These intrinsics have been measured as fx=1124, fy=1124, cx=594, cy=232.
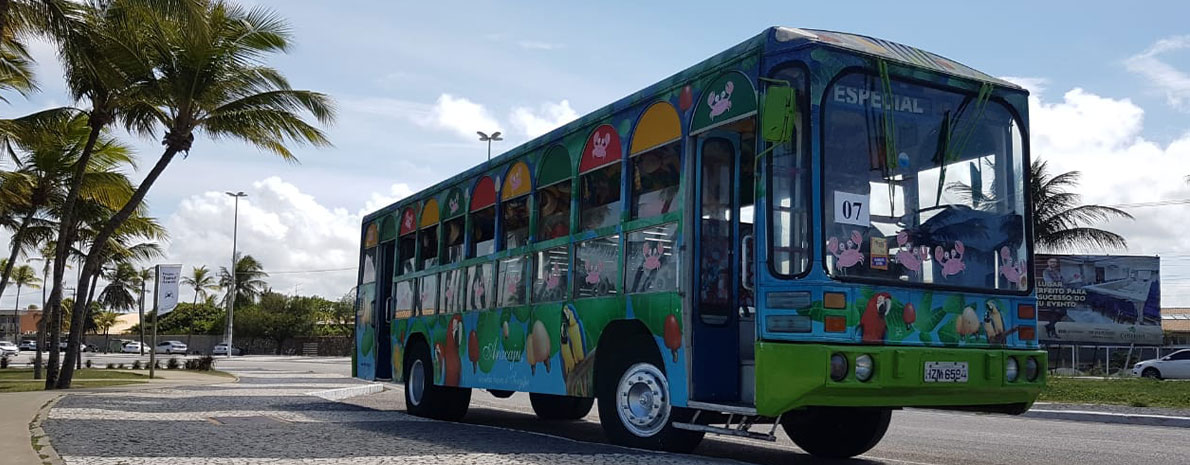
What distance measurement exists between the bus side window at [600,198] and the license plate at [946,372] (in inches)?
117

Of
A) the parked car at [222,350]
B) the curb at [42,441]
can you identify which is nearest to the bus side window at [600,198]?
the curb at [42,441]

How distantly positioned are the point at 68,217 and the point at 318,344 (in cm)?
5511

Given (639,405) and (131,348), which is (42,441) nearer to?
(639,405)

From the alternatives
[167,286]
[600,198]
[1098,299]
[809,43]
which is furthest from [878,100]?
A: [1098,299]

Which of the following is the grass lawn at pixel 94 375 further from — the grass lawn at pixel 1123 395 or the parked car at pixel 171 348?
the parked car at pixel 171 348

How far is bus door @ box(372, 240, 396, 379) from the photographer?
15594mm

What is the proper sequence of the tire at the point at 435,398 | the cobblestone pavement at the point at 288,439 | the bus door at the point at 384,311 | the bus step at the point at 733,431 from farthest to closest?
the bus door at the point at 384,311 → the tire at the point at 435,398 → the cobblestone pavement at the point at 288,439 → the bus step at the point at 733,431

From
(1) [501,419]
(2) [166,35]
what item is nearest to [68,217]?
(2) [166,35]

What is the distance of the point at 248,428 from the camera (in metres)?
11.5

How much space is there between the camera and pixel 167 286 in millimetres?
29109

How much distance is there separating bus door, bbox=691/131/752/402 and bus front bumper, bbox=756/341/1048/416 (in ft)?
2.73

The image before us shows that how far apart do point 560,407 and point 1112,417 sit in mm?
8125

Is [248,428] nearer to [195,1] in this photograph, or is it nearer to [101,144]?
[195,1]

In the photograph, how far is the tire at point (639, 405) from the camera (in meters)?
8.59
